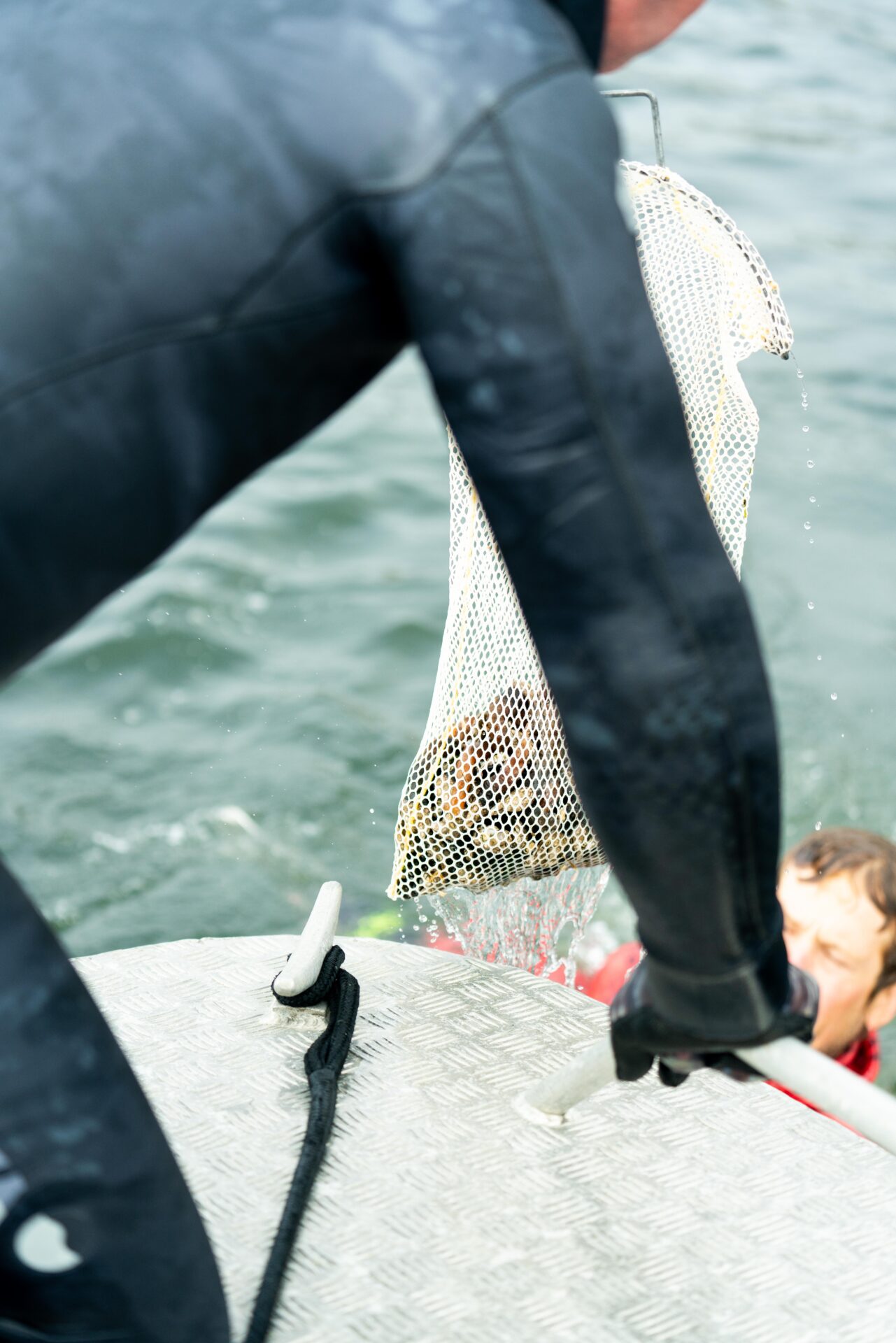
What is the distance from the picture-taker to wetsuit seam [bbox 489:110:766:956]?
87 centimetres

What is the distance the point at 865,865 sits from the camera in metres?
2.87

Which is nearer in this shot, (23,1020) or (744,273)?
(23,1020)

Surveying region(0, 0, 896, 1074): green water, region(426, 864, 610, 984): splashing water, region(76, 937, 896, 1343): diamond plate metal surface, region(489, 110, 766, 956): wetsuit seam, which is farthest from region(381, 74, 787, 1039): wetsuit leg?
region(0, 0, 896, 1074): green water

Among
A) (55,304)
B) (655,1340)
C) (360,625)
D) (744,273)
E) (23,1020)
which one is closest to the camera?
(55,304)

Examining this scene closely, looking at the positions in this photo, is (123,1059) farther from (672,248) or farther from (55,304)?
(672,248)

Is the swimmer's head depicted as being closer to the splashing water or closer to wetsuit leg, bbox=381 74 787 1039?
the splashing water

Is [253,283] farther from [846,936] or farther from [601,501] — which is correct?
[846,936]

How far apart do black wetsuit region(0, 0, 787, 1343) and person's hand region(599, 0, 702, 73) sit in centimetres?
8

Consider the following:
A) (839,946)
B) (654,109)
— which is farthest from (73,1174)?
(839,946)

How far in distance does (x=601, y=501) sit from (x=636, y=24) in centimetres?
39

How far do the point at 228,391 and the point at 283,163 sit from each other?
0.49ft

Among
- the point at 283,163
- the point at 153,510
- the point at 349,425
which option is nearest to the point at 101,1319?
the point at 153,510

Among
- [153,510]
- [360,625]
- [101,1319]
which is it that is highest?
[153,510]

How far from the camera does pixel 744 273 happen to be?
188cm
